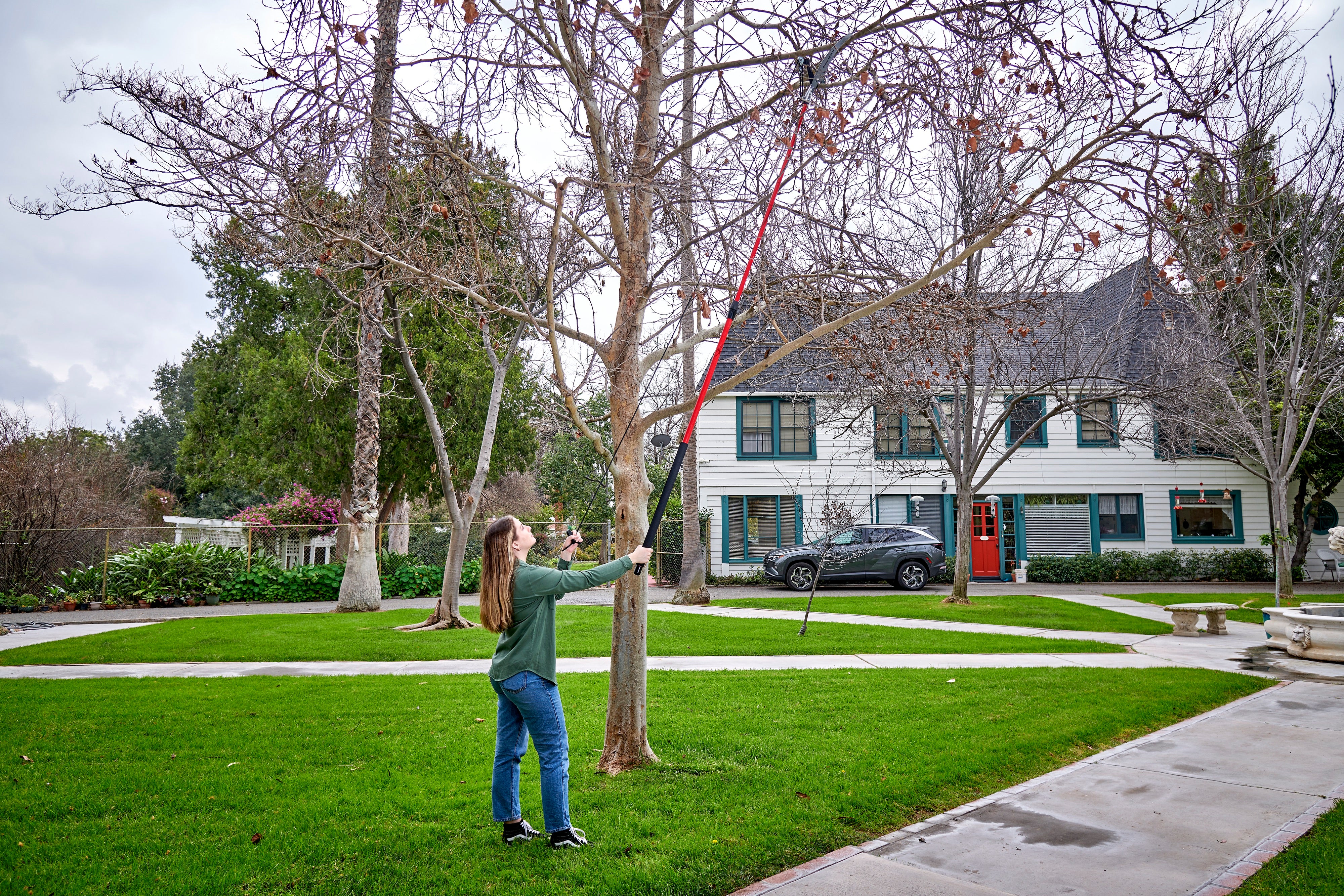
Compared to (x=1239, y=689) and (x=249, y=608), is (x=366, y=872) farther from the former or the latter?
(x=249, y=608)

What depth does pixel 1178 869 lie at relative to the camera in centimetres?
377

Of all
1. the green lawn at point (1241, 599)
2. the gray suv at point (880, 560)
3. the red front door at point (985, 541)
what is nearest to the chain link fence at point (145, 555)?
the gray suv at point (880, 560)

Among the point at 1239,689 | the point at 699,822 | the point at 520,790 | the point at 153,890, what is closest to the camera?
the point at 153,890

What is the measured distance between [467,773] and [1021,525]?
2124cm

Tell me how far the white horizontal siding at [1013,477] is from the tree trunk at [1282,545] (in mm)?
6685

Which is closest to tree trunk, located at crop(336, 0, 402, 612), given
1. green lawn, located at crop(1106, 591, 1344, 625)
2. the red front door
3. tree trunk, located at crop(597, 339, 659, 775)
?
tree trunk, located at crop(597, 339, 659, 775)

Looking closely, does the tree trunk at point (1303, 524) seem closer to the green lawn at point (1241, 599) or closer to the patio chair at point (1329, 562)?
the patio chair at point (1329, 562)

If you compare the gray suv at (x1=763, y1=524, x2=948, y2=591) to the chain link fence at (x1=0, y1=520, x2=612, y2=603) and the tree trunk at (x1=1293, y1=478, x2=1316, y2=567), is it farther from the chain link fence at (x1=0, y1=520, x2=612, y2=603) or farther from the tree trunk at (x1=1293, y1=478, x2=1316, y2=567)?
the tree trunk at (x1=1293, y1=478, x2=1316, y2=567)

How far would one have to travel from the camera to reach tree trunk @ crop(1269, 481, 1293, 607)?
15.3m

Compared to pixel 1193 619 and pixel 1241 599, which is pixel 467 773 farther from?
pixel 1241 599

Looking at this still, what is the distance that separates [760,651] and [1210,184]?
7022 mm

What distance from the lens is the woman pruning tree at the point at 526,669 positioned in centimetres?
396

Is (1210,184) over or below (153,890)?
over

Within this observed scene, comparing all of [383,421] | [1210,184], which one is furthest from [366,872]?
[383,421]
